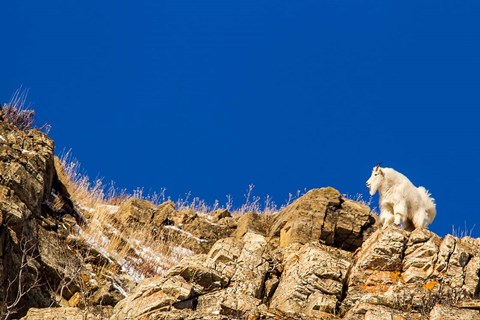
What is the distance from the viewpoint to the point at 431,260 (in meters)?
16.9

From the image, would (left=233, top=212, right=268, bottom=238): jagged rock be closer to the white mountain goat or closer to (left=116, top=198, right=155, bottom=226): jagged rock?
(left=116, top=198, right=155, bottom=226): jagged rock

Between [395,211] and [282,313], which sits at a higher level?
[395,211]

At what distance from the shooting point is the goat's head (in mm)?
22391

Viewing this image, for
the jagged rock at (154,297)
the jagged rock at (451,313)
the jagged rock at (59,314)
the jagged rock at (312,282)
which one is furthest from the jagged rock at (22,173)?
the jagged rock at (451,313)

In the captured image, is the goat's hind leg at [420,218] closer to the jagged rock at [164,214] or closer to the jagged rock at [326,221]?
the jagged rock at [326,221]

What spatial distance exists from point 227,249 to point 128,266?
403cm

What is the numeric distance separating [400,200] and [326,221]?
1.96 meters

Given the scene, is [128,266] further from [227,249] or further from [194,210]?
[194,210]

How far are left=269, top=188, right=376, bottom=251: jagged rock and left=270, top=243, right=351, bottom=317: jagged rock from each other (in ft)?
13.4

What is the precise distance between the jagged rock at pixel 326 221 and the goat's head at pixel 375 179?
0.71 meters

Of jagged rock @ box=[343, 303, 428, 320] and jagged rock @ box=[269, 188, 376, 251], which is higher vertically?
jagged rock @ box=[269, 188, 376, 251]


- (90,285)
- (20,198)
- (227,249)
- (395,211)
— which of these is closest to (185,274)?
(227,249)

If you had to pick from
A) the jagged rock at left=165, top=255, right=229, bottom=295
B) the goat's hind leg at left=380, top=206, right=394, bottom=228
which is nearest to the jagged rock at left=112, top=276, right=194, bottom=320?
the jagged rock at left=165, top=255, right=229, bottom=295

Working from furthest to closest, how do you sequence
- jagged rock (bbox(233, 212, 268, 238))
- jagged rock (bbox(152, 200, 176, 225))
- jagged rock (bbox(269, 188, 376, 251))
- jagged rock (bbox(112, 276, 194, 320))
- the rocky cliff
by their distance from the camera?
jagged rock (bbox(152, 200, 176, 225)) → jagged rock (bbox(233, 212, 268, 238)) → jagged rock (bbox(269, 188, 376, 251)) → the rocky cliff → jagged rock (bbox(112, 276, 194, 320))
